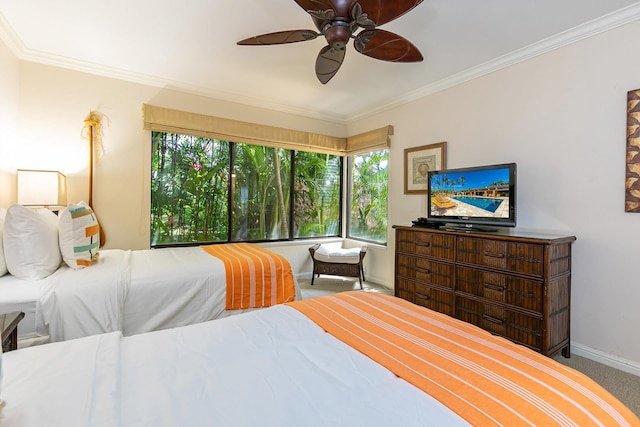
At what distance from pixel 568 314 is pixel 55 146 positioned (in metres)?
4.93

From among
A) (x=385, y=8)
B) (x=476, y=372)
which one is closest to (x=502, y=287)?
(x=476, y=372)

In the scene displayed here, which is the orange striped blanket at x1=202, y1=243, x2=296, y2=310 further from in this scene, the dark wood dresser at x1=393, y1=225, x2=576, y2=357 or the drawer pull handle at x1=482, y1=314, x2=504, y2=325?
the drawer pull handle at x1=482, y1=314, x2=504, y2=325

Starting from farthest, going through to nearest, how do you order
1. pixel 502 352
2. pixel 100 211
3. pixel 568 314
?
pixel 100 211, pixel 568 314, pixel 502 352

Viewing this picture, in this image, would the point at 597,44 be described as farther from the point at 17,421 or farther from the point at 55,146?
the point at 55,146

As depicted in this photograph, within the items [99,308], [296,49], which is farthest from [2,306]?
[296,49]

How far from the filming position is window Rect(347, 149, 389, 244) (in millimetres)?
4422

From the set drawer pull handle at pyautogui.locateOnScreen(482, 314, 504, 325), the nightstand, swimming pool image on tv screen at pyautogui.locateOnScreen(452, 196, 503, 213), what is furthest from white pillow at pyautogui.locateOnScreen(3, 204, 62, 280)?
swimming pool image on tv screen at pyautogui.locateOnScreen(452, 196, 503, 213)

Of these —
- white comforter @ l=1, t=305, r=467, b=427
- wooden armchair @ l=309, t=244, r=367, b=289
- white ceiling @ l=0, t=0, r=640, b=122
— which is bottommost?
wooden armchair @ l=309, t=244, r=367, b=289

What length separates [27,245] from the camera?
1935 millimetres

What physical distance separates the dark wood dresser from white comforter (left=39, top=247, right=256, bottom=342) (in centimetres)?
187

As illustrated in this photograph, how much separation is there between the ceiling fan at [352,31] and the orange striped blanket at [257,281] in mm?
1622

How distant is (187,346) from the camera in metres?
1.12

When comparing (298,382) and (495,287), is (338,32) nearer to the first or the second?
(298,382)

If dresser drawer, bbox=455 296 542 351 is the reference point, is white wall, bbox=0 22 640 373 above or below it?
above
